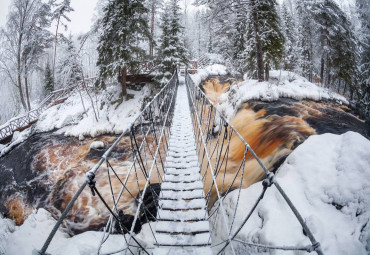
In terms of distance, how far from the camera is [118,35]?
461 inches

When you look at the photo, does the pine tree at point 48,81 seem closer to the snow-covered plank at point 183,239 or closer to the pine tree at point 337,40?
the snow-covered plank at point 183,239

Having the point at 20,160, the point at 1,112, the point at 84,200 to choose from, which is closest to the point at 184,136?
the point at 84,200

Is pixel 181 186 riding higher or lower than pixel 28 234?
higher

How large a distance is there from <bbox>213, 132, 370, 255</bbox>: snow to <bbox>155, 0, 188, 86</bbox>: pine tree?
11358mm

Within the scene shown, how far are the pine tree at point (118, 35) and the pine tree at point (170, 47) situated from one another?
2.03 meters

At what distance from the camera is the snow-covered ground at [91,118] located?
37.4ft

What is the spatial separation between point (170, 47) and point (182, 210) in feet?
43.2

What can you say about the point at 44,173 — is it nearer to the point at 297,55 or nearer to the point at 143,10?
the point at 143,10

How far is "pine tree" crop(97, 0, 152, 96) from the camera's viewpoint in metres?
11.7

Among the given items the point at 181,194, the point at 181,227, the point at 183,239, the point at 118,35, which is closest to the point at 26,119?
the point at 118,35

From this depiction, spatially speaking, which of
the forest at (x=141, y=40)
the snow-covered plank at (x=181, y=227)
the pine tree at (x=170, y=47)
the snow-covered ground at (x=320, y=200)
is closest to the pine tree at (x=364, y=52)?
the forest at (x=141, y=40)

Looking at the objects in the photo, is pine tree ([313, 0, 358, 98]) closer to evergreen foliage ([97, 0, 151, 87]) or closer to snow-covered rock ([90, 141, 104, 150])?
evergreen foliage ([97, 0, 151, 87])

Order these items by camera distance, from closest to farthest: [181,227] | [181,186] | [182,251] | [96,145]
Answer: [182,251]
[181,227]
[181,186]
[96,145]

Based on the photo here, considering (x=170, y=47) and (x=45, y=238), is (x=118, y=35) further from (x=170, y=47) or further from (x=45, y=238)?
(x=45, y=238)
